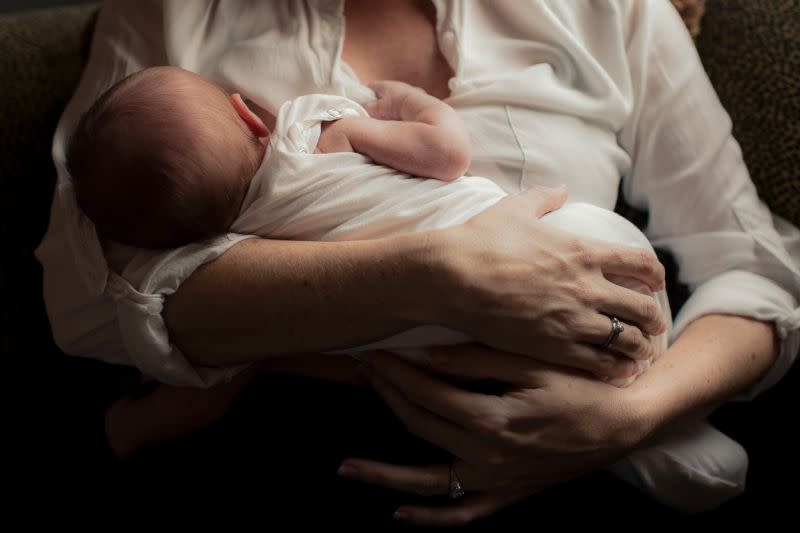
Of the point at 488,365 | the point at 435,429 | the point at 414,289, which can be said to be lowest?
the point at 435,429

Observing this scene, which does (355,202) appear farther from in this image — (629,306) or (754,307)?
(754,307)

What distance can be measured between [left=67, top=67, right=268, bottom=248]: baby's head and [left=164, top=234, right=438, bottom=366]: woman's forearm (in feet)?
0.27

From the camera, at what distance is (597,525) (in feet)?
3.91

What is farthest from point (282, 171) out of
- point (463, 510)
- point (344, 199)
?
point (463, 510)

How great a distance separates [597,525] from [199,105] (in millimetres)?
902

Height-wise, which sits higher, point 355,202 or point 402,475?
point 355,202

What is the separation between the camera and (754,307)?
1175 mm

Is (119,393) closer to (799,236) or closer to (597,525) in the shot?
(597,525)

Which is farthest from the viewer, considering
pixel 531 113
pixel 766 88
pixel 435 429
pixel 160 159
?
pixel 766 88

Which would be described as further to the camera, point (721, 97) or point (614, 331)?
point (721, 97)

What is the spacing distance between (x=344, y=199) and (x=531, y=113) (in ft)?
1.18

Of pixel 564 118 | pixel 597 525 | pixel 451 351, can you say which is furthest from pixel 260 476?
pixel 564 118

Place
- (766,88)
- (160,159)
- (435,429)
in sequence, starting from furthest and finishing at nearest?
(766,88), (435,429), (160,159)

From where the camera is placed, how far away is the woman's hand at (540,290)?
98cm
